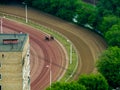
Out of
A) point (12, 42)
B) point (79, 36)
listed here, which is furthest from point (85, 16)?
point (12, 42)

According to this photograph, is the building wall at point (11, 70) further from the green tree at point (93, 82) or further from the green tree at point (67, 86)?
the green tree at point (93, 82)

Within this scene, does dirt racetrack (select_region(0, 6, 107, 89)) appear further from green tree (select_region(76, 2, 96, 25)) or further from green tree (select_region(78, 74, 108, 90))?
green tree (select_region(78, 74, 108, 90))

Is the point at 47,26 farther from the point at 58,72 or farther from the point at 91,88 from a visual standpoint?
the point at 91,88

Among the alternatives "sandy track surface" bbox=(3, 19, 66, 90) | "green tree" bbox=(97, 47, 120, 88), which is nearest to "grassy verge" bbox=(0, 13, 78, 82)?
"sandy track surface" bbox=(3, 19, 66, 90)

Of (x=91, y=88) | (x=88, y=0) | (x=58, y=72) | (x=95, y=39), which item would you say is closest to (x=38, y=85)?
(x=58, y=72)

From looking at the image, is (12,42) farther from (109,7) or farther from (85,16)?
(109,7)

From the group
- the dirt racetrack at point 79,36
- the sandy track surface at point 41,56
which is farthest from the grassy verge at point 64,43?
the sandy track surface at point 41,56
